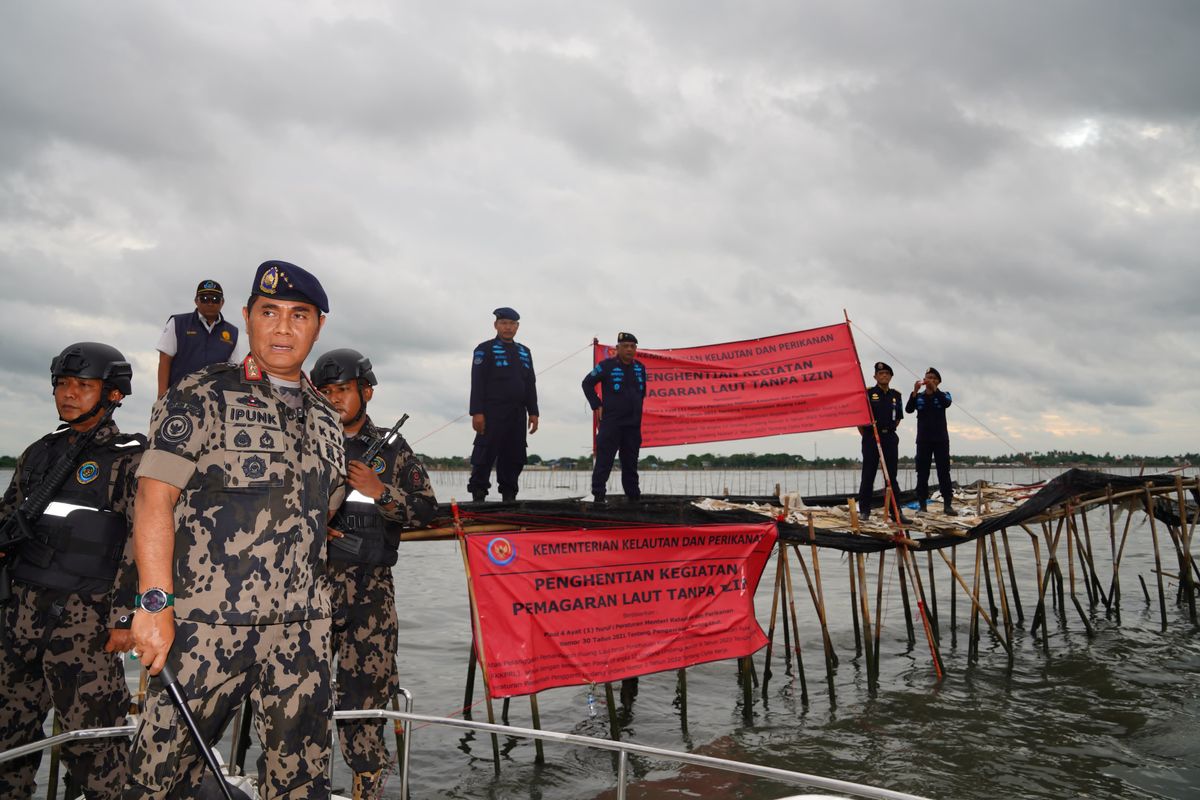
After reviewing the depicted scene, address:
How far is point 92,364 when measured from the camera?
180 inches

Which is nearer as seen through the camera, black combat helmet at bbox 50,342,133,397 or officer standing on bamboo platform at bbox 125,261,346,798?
officer standing on bamboo platform at bbox 125,261,346,798

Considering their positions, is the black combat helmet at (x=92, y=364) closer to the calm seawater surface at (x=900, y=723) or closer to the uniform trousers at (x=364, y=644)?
the uniform trousers at (x=364, y=644)

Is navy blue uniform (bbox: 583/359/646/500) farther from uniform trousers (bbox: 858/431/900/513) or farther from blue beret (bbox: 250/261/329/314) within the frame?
blue beret (bbox: 250/261/329/314)

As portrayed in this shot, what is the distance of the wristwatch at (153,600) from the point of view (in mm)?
2613

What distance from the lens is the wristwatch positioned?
2613 millimetres

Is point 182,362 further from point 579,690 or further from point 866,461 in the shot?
point 866,461

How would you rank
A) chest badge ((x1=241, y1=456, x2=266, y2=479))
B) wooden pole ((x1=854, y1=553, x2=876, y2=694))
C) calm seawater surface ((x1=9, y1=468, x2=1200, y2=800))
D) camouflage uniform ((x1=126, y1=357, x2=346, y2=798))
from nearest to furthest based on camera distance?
1. camouflage uniform ((x1=126, y1=357, x2=346, y2=798))
2. chest badge ((x1=241, y1=456, x2=266, y2=479))
3. calm seawater surface ((x1=9, y1=468, x2=1200, y2=800))
4. wooden pole ((x1=854, y1=553, x2=876, y2=694))

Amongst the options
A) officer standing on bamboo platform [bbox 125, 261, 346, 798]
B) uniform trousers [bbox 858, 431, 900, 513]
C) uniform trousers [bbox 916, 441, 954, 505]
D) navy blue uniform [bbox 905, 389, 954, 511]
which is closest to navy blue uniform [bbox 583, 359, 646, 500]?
uniform trousers [bbox 858, 431, 900, 513]

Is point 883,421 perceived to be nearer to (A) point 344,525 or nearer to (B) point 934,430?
(B) point 934,430

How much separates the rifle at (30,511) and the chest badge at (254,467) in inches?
87.3

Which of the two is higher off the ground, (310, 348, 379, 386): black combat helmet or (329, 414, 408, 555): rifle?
(310, 348, 379, 386): black combat helmet

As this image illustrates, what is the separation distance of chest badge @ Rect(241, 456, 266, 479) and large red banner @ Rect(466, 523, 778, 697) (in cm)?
397

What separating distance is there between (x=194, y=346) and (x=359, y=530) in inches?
96.5

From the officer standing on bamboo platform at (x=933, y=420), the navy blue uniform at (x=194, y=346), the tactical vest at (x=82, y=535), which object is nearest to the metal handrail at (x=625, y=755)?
the tactical vest at (x=82, y=535)
